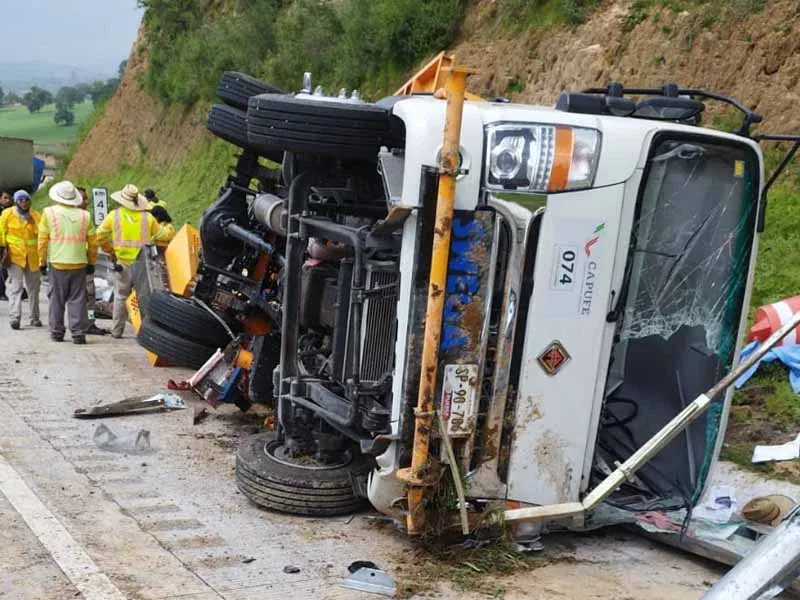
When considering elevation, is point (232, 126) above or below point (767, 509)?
above

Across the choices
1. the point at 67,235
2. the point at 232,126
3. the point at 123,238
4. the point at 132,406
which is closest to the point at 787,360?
the point at 232,126

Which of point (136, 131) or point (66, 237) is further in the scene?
point (136, 131)

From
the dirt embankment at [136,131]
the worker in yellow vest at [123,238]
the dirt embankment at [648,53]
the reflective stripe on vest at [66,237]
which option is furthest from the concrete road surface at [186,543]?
the dirt embankment at [136,131]

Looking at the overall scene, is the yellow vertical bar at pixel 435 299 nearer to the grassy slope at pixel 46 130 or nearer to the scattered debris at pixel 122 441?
the scattered debris at pixel 122 441

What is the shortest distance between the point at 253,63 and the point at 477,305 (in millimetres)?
17152

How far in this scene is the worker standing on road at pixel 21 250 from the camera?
1148cm

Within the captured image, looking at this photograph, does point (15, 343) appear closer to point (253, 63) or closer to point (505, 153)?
point (505, 153)

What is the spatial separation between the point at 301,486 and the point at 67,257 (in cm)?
612

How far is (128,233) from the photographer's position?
35.7 feet

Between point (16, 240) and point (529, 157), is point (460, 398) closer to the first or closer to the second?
point (529, 157)

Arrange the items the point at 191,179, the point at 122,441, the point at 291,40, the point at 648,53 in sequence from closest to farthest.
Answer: the point at 122,441, the point at 648,53, the point at 291,40, the point at 191,179

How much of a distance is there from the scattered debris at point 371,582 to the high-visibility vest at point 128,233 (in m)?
7.03

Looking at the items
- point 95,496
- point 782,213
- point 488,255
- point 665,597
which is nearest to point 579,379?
point 488,255

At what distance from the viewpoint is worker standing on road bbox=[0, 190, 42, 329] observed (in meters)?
11.5
